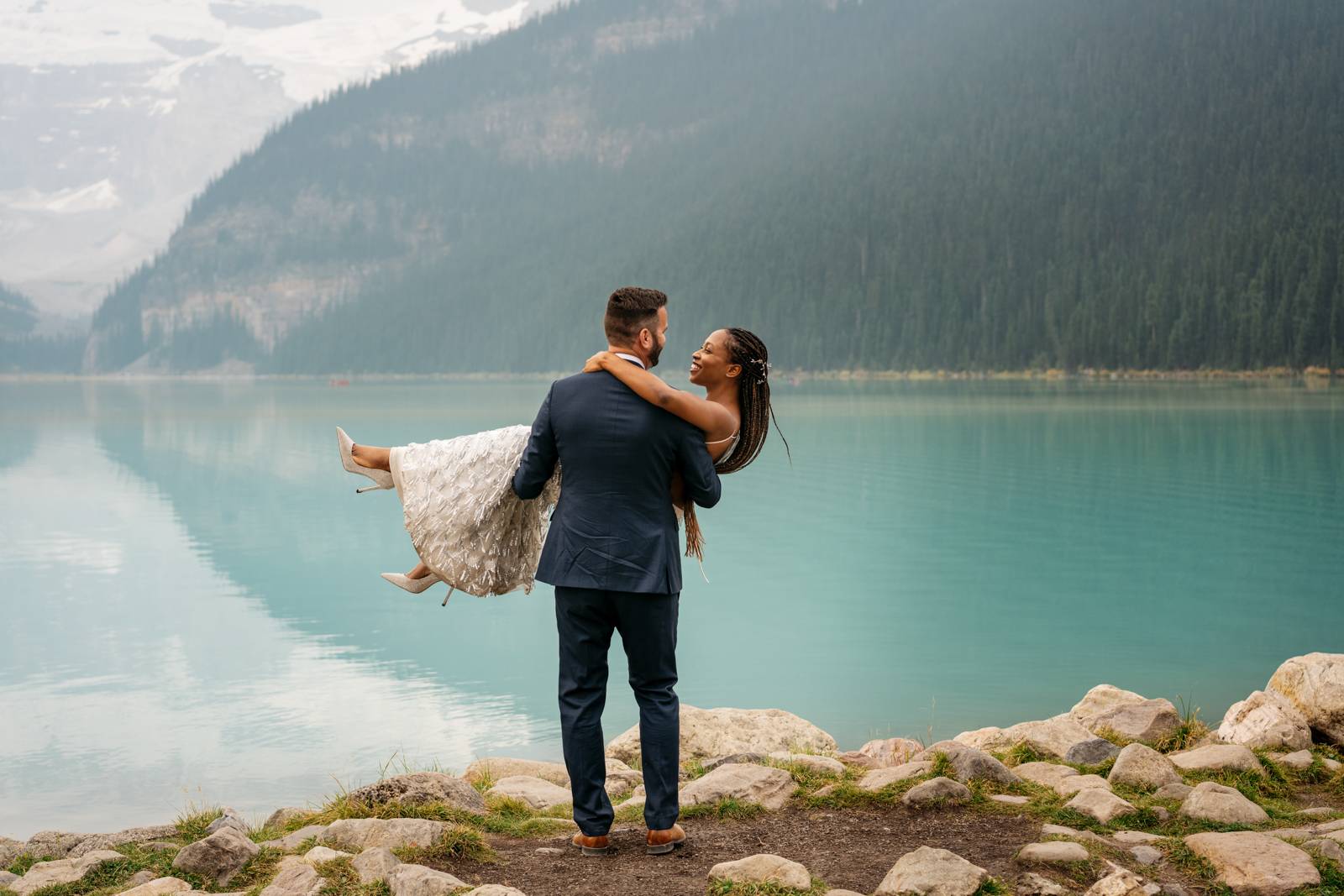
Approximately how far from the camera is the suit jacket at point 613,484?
20.1 feet

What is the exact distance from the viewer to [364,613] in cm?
2011

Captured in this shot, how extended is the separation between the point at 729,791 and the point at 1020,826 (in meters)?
1.50

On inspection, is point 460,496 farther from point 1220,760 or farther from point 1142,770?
point 1220,760

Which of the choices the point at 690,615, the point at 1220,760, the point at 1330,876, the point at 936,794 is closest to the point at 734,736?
the point at 936,794

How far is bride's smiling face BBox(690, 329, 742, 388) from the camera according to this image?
6.54m

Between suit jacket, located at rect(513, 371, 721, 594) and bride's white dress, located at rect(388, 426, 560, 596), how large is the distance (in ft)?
1.89

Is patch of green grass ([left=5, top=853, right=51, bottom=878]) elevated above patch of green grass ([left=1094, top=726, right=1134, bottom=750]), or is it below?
below

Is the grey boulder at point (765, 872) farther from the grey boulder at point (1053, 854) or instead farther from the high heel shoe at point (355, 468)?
the high heel shoe at point (355, 468)

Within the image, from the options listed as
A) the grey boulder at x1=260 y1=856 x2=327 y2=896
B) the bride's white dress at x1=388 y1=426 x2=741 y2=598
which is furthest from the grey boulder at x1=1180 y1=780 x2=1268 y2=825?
the grey boulder at x1=260 y1=856 x2=327 y2=896

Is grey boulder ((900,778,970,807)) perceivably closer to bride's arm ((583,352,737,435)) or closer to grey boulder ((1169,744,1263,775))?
Answer: grey boulder ((1169,744,1263,775))

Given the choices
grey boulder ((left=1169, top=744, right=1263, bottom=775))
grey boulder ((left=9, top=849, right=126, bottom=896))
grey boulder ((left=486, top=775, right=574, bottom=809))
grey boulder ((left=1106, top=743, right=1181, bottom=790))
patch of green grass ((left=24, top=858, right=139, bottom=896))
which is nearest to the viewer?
patch of green grass ((left=24, top=858, right=139, bottom=896))

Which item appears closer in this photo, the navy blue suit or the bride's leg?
the navy blue suit

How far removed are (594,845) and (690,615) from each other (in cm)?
1293

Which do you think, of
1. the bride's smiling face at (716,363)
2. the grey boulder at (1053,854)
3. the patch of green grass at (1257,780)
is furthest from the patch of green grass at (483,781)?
the patch of green grass at (1257,780)
